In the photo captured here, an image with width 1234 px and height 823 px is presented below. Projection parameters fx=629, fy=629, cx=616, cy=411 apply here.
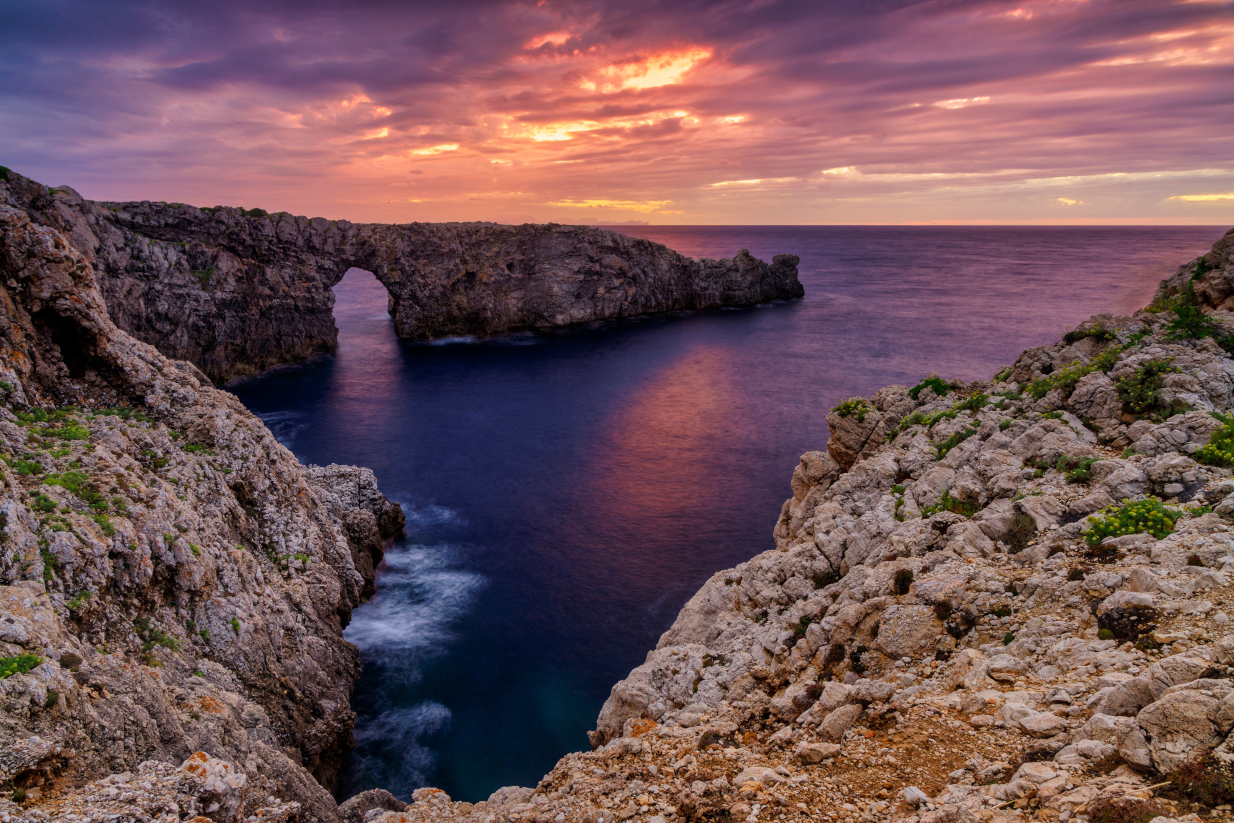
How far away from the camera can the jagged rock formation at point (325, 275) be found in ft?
219

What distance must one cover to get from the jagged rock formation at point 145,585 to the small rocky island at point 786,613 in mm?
83

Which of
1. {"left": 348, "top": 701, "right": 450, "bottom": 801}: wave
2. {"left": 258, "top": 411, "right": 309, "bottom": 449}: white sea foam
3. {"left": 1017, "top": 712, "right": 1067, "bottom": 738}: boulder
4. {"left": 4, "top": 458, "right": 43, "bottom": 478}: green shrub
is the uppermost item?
{"left": 4, "top": 458, "right": 43, "bottom": 478}: green shrub

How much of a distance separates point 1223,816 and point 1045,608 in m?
5.29

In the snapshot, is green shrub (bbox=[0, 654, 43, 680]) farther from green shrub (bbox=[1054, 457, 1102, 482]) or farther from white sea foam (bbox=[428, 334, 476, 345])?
white sea foam (bbox=[428, 334, 476, 345])

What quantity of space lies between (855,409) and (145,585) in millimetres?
21713

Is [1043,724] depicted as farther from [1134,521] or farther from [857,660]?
[1134,521]

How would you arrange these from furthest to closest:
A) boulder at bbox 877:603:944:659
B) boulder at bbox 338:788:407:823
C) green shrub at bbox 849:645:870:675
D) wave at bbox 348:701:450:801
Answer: wave at bbox 348:701:450:801 → boulder at bbox 338:788:407:823 → green shrub at bbox 849:645:870:675 → boulder at bbox 877:603:944:659

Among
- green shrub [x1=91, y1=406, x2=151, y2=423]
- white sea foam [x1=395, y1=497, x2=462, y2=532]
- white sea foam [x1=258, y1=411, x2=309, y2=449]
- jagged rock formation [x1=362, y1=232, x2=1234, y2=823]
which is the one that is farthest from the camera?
white sea foam [x1=258, y1=411, x2=309, y2=449]

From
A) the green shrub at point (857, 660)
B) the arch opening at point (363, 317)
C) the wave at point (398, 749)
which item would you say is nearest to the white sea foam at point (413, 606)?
the wave at point (398, 749)

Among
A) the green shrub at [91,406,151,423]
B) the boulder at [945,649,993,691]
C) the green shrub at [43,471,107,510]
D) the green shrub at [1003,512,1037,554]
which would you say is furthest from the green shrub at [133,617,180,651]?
the green shrub at [1003,512,1037,554]

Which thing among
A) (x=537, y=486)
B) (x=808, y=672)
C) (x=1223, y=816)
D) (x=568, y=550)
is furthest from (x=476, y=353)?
(x=1223, y=816)

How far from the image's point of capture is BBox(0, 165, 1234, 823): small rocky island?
882 centimetres

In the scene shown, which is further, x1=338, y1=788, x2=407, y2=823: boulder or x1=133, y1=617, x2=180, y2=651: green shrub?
x1=338, y1=788, x2=407, y2=823: boulder

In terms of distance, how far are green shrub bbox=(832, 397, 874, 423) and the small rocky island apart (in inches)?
2.8
